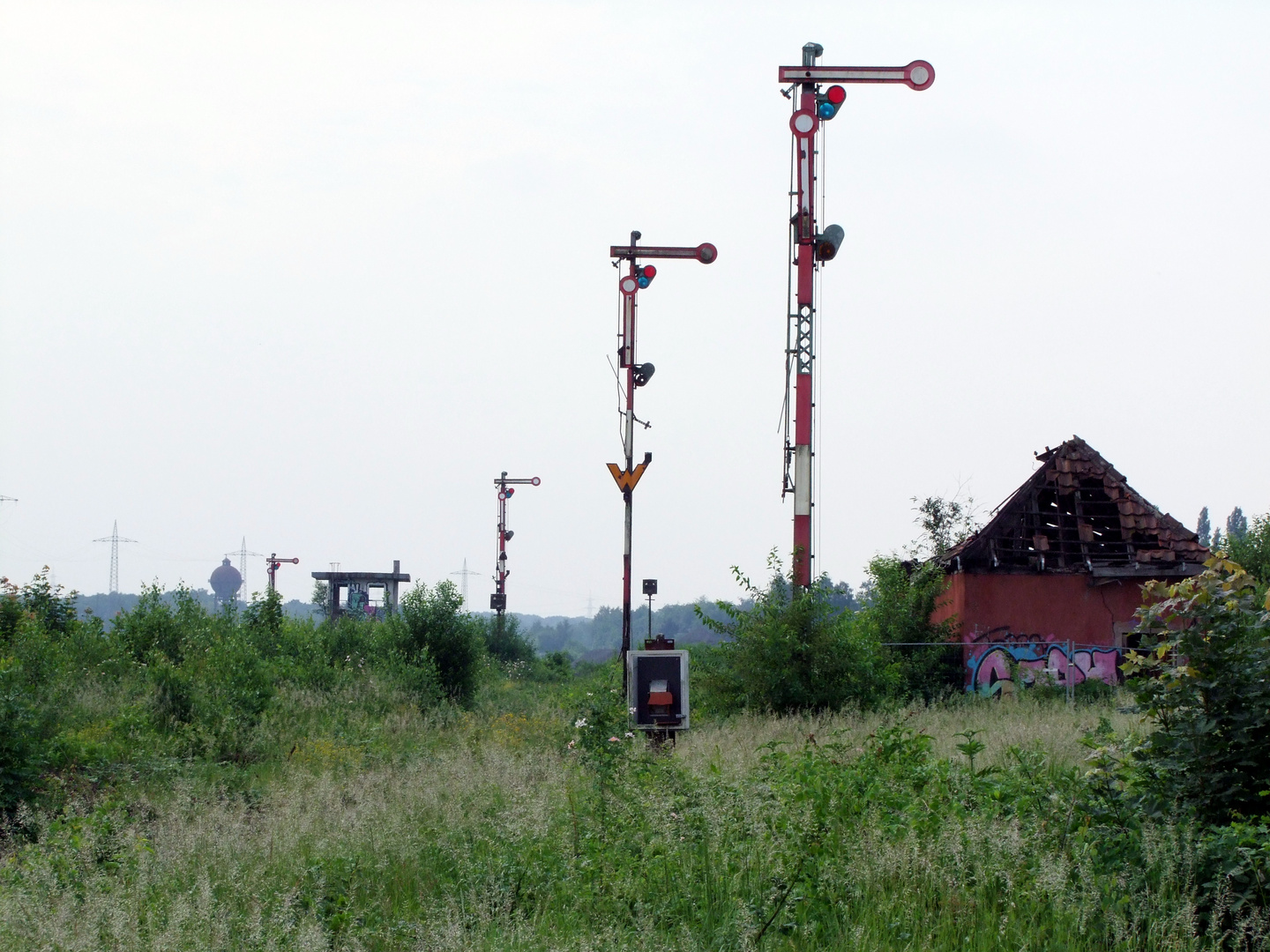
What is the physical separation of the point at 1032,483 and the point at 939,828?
20872 millimetres

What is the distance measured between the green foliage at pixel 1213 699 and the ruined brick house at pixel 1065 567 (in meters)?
18.8

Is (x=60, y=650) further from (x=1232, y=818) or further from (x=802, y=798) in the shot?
(x=1232, y=818)

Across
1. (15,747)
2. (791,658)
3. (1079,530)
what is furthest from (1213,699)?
(1079,530)

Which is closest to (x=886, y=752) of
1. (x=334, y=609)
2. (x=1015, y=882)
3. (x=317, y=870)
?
(x=1015, y=882)

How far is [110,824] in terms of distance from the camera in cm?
864

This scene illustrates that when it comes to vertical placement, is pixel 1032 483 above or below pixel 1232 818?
above

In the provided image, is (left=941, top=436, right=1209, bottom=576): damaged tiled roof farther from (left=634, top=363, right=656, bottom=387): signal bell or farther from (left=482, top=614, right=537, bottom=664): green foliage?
(left=482, top=614, right=537, bottom=664): green foliage

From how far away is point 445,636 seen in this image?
25.1 metres

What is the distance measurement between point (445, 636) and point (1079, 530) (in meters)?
14.5

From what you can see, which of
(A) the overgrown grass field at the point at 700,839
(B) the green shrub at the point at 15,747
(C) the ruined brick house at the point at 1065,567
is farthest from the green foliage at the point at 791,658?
(B) the green shrub at the point at 15,747

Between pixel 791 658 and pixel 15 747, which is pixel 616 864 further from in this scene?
pixel 791 658

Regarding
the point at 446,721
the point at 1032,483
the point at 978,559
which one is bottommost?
the point at 446,721

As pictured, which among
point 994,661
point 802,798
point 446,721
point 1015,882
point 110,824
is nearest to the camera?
point 1015,882

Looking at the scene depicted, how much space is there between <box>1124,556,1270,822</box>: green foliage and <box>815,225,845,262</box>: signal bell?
43.8ft
